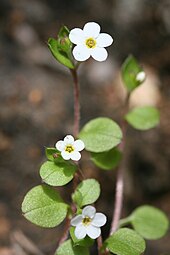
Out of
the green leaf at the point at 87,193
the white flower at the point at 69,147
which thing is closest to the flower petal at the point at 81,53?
the white flower at the point at 69,147

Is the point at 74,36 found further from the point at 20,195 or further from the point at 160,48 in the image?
the point at 160,48

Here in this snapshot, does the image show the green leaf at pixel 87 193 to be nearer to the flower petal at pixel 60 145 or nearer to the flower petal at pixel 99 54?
the flower petal at pixel 60 145

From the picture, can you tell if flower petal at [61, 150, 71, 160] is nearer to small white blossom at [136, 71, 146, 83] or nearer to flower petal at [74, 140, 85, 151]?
flower petal at [74, 140, 85, 151]

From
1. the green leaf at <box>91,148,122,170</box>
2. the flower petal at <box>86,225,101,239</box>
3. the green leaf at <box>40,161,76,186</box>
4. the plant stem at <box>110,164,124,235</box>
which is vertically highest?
the green leaf at <box>40,161,76,186</box>

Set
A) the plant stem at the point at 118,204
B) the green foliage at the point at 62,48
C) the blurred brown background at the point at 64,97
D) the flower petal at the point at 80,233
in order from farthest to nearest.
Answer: the blurred brown background at the point at 64,97 → the plant stem at the point at 118,204 → the green foliage at the point at 62,48 → the flower petal at the point at 80,233

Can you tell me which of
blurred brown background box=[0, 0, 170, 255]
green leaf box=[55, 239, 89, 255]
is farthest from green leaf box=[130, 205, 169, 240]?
green leaf box=[55, 239, 89, 255]

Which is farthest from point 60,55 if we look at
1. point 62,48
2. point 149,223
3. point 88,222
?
point 149,223
